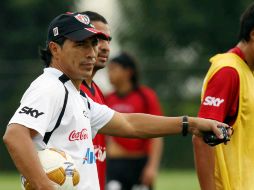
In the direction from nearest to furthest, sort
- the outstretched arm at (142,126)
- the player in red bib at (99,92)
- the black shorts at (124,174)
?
the outstretched arm at (142,126) < the player in red bib at (99,92) < the black shorts at (124,174)

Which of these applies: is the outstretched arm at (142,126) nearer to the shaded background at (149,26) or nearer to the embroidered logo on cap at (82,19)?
the embroidered logo on cap at (82,19)

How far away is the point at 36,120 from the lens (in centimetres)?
580

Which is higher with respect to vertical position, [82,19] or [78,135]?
[82,19]

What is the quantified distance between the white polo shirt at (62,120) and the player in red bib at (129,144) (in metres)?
5.60

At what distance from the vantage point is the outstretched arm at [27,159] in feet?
18.6

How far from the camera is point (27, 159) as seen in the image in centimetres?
568

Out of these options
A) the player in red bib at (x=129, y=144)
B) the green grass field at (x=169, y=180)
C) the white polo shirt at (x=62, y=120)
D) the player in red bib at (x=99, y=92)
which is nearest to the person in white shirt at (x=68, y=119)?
the white polo shirt at (x=62, y=120)

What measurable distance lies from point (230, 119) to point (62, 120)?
1.41 metres

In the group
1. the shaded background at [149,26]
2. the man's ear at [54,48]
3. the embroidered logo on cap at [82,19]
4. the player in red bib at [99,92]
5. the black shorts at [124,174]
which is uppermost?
the embroidered logo on cap at [82,19]

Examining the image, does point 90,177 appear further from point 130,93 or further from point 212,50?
point 212,50

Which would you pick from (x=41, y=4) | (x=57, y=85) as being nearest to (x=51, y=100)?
(x=57, y=85)

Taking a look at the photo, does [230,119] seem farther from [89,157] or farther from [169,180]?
[169,180]

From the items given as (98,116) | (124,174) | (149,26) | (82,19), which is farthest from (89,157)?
(149,26)

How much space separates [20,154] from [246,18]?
7.12 ft
